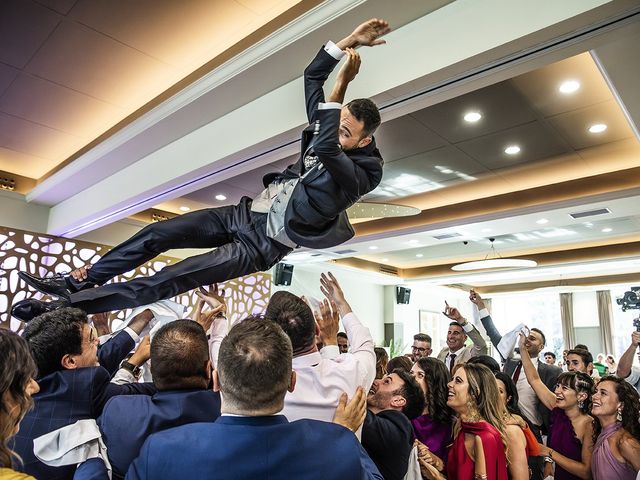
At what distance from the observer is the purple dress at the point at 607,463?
229 cm

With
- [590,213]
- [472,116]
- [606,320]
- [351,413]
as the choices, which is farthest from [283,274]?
[606,320]

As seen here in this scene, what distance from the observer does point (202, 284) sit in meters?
2.29

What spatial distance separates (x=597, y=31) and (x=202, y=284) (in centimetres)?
227

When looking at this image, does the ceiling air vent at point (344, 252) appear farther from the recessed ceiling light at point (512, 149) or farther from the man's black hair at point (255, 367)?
the man's black hair at point (255, 367)

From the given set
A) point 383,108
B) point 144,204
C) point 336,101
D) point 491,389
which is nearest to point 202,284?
point 336,101

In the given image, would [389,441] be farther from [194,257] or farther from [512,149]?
[512,149]

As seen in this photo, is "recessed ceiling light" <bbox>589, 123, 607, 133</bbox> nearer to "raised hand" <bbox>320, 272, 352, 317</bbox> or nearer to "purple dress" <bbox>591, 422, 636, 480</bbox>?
"purple dress" <bbox>591, 422, 636, 480</bbox>

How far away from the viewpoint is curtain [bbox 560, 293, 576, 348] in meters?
12.8

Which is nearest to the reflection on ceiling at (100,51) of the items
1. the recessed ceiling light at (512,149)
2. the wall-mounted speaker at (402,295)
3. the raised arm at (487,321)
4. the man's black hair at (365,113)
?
the man's black hair at (365,113)

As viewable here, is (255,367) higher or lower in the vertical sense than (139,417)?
higher

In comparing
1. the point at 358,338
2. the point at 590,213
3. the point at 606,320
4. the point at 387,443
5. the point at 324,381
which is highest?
the point at 590,213

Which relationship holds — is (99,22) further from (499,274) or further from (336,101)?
(499,274)

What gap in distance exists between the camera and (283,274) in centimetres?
942

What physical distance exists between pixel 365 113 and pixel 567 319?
1287cm
